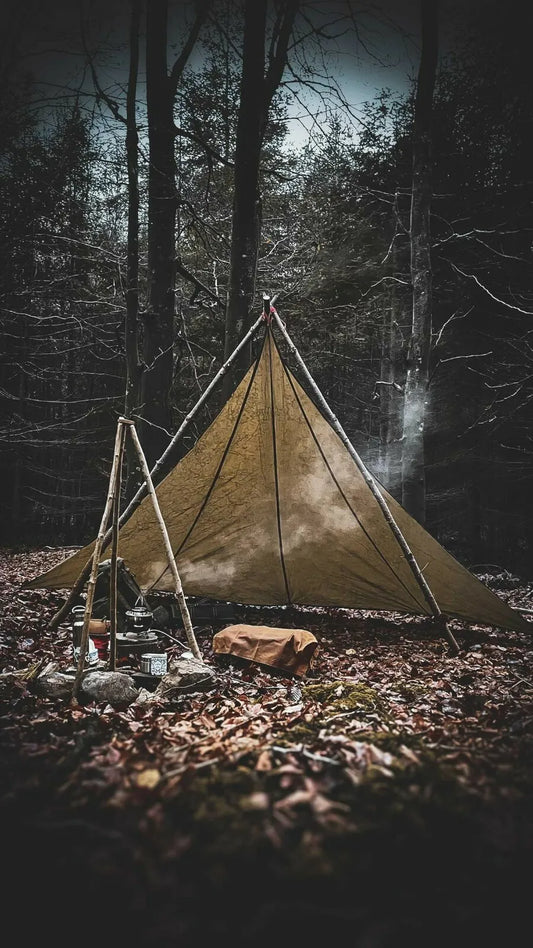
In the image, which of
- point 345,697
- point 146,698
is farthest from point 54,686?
point 345,697

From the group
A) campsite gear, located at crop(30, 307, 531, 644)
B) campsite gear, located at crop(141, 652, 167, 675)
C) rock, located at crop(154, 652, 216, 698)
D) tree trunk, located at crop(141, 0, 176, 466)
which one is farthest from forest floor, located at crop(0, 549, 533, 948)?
tree trunk, located at crop(141, 0, 176, 466)

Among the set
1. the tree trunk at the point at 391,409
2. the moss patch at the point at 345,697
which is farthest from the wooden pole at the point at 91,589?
the tree trunk at the point at 391,409

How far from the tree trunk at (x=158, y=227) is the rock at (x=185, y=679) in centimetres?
430

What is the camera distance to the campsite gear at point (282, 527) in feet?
17.2

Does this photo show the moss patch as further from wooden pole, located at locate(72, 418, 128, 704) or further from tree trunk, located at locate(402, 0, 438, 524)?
tree trunk, located at locate(402, 0, 438, 524)

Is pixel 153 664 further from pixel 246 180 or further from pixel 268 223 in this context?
pixel 268 223

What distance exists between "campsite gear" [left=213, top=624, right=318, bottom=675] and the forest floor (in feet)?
1.91

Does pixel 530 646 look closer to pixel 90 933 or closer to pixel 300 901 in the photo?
pixel 300 901

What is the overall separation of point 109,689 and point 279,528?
8.99ft

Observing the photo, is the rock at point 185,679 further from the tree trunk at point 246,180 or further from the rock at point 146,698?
the tree trunk at point 246,180

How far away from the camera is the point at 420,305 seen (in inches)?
332

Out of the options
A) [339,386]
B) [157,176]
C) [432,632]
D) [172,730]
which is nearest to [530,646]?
Result: [432,632]

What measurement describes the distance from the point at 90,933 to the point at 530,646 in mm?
4735

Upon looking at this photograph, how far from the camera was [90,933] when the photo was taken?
1384 millimetres
